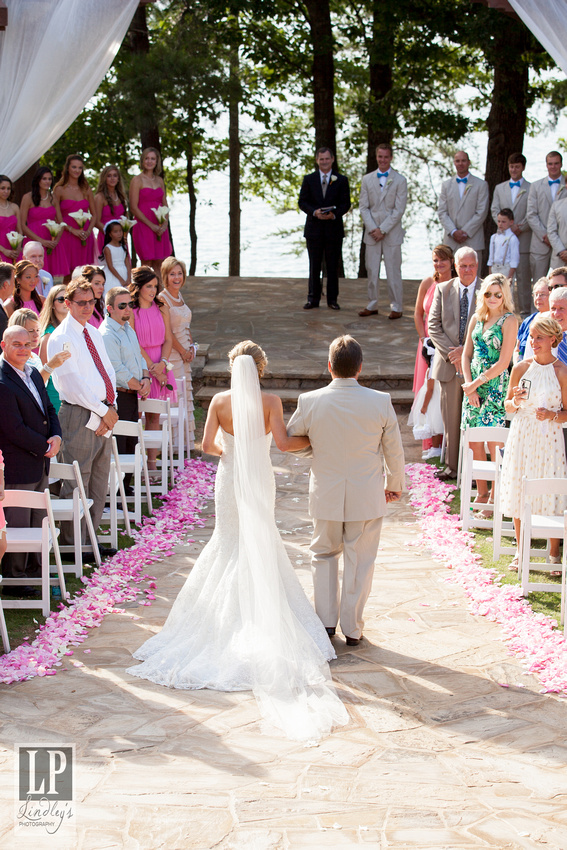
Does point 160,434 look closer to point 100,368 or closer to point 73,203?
point 100,368

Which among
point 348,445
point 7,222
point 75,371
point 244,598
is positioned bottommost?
point 244,598

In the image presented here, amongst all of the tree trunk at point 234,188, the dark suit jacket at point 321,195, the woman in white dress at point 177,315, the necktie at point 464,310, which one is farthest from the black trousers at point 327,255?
the tree trunk at point 234,188

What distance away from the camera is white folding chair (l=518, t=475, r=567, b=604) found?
5.84m

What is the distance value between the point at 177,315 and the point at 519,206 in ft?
17.4

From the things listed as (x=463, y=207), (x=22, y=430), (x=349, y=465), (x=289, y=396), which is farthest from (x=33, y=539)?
(x=463, y=207)

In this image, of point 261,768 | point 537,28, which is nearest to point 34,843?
point 261,768

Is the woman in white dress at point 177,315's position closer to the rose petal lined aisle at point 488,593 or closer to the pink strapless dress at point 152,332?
the pink strapless dress at point 152,332

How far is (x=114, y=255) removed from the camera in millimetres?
10805

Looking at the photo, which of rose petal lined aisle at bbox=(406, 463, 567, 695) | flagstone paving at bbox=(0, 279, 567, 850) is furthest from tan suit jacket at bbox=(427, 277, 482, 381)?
flagstone paving at bbox=(0, 279, 567, 850)

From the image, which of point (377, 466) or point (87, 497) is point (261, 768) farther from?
point (87, 497)

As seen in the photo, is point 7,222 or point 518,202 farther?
point 518,202

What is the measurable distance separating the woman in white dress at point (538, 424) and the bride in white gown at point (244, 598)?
183 centimetres

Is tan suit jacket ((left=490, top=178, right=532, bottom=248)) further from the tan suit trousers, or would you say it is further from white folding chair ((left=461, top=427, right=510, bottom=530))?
the tan suit trousers

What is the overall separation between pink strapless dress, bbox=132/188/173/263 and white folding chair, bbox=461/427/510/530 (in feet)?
19.5
